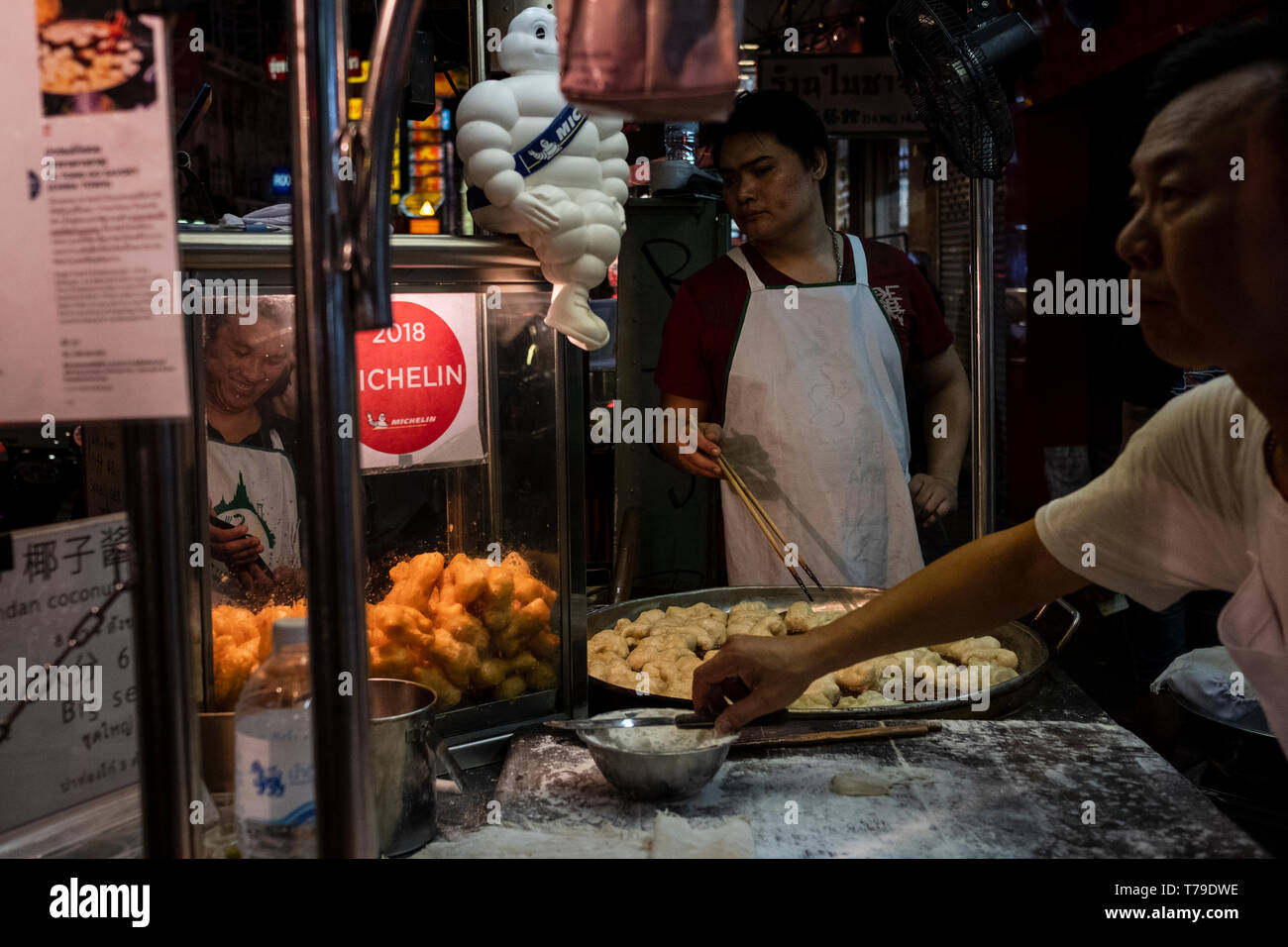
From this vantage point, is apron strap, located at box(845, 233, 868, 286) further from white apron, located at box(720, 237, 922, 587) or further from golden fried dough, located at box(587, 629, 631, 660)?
golden fried dough, located at box(587, 629, 631, 660)

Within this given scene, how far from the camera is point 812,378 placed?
3.41 meters

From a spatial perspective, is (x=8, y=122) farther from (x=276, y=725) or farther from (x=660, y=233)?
(x=660, y=233)

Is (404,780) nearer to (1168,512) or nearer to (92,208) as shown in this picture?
(92,208)

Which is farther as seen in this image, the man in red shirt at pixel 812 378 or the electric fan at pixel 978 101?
the man in red shirt at pixel 812 378

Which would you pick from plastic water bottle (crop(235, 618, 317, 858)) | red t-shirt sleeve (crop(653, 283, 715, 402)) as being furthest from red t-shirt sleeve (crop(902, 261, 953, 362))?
plastic water bottle (crop(235, 618, 317, 858))

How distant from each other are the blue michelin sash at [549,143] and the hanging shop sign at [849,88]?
18.9 ft

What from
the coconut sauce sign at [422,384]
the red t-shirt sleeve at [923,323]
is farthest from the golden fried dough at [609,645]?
the red t-shirt sleeve at [923,323]

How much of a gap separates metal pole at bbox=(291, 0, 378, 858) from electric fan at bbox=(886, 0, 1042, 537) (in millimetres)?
1816

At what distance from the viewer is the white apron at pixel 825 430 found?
11.0 feet

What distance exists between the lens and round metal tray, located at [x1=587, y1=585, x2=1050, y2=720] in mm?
1790

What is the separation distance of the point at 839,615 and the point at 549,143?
130 cm

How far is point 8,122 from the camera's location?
0.85 m

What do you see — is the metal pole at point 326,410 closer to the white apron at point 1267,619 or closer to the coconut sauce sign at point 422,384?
the coconut sauce sign at point 422,384

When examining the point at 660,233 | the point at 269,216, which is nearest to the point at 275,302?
the point at 269,216
